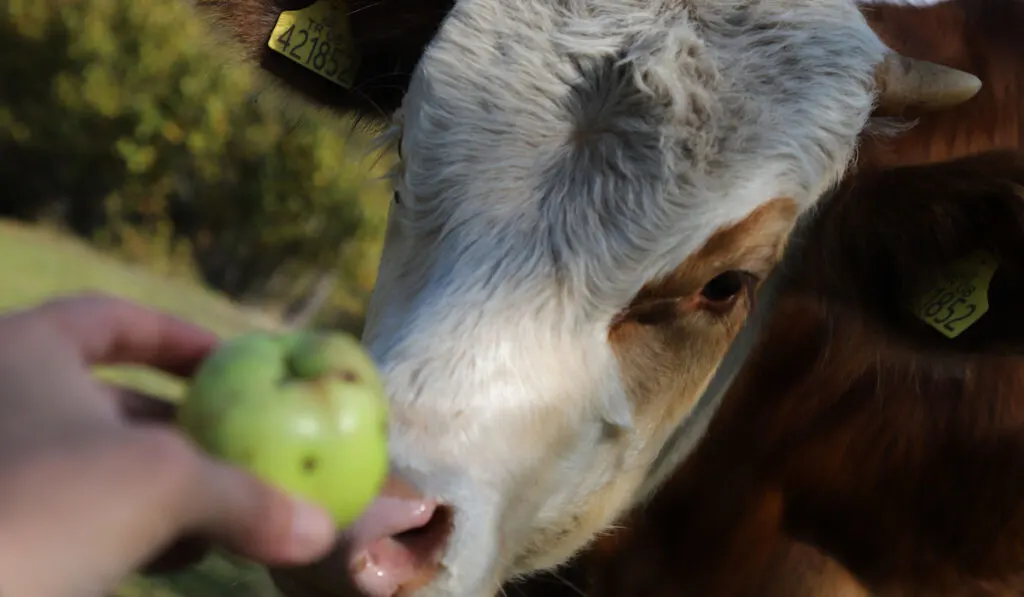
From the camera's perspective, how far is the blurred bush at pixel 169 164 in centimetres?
1262

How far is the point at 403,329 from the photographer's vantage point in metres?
1.89

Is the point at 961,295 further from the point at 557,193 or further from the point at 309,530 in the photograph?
the point at 309,530

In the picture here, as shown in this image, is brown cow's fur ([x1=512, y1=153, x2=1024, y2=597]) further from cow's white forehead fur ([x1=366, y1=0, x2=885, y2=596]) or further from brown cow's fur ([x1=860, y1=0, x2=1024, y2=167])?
brown cow's fur ([x1=860, y1=0, x2=1024, y2=167])

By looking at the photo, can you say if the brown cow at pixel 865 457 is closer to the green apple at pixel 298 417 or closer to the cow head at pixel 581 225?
the cow head at pixel 581 225

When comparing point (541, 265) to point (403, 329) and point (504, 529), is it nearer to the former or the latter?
point (403, 329)

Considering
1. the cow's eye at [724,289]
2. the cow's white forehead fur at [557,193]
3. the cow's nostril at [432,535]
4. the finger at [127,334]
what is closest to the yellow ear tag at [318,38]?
the cow's white forehead fur at [557,193]

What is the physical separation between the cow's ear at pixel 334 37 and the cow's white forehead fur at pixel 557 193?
0.58m

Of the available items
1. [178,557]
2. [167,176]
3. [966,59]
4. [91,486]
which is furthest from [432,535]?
[167,176]

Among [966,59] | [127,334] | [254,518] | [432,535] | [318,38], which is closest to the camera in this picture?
[254,518]

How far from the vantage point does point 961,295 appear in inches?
86.6

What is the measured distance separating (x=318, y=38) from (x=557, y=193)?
3.75 feet

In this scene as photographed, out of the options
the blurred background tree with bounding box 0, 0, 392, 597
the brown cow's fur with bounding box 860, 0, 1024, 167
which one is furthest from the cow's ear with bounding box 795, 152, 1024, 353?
the blurred background tree with bounding box 0, 0, 392, 597

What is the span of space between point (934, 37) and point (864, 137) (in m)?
0.80

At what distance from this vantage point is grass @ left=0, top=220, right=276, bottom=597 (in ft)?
17.1
